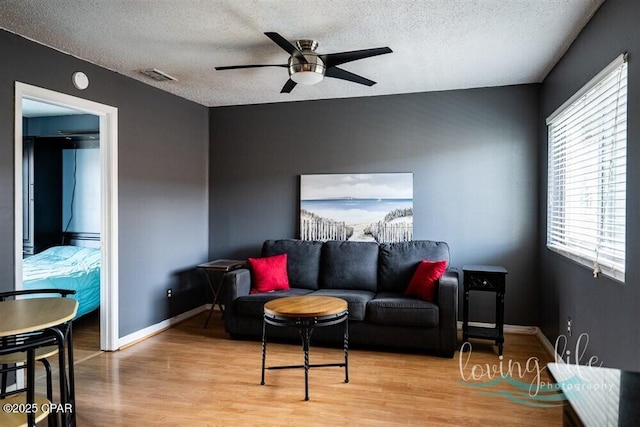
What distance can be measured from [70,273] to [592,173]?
476 cm

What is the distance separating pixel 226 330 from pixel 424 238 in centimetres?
230

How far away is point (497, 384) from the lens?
307 centimetres

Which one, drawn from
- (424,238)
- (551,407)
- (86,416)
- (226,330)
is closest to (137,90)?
(226,330)

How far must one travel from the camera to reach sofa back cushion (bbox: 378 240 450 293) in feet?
13.8

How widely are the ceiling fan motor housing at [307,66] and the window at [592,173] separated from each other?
178 cm

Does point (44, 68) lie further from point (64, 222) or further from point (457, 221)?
point (457, 221)

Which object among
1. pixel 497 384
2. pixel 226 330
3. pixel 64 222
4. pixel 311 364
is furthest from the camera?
pixel 64 222

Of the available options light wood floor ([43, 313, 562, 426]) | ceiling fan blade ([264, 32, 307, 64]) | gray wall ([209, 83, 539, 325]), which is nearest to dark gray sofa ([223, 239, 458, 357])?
light wood floor ([43, 313, 562, 426])

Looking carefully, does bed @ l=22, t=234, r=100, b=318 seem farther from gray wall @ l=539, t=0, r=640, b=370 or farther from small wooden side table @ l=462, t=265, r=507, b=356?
gray wall @ l=539, t=0, r=640, b=370

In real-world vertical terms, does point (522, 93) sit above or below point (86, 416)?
above

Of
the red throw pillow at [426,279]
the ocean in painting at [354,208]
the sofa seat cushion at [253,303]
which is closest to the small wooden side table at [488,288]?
the red throw pillow at [426,279]

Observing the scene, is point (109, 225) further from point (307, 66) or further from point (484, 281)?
point (484, 281)

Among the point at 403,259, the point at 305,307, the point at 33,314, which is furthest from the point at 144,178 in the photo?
the point at 403,259

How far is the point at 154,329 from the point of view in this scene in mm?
4375
